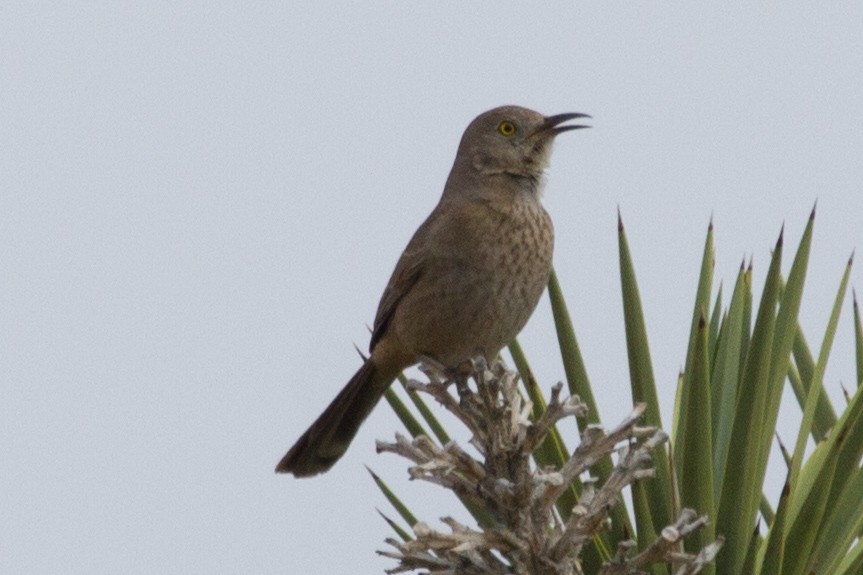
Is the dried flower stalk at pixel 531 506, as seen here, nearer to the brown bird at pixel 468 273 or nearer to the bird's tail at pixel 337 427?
the brown bird at pixel 468 273

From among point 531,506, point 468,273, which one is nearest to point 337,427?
point 468,273

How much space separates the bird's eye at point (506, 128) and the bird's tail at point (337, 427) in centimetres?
99

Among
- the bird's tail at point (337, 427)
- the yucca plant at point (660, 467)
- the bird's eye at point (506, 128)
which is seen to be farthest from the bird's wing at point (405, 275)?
the yucca plant at point (660, 467)

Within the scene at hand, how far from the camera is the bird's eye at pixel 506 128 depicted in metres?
5.14

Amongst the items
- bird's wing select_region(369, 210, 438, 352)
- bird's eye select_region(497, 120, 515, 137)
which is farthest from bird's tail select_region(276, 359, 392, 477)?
bird's eye select_region(497, 120, 515, 137)

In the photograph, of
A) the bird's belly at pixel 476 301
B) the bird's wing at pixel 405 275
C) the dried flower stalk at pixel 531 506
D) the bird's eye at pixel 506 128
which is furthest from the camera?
the bird's eye at pixel 506 128

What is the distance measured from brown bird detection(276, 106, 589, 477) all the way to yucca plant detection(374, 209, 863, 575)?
108 cm

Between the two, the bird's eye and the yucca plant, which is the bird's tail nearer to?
the bird's eye

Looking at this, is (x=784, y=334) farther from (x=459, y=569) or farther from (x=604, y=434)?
(x=459, y=569)

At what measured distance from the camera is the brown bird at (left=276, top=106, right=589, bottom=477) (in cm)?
446

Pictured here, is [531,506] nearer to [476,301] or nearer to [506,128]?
[476,301]

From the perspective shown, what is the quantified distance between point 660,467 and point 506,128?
2563 mm

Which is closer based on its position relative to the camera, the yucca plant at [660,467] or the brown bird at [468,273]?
the yucca plant at [660,467]

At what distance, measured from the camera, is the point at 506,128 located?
515 centimetres
